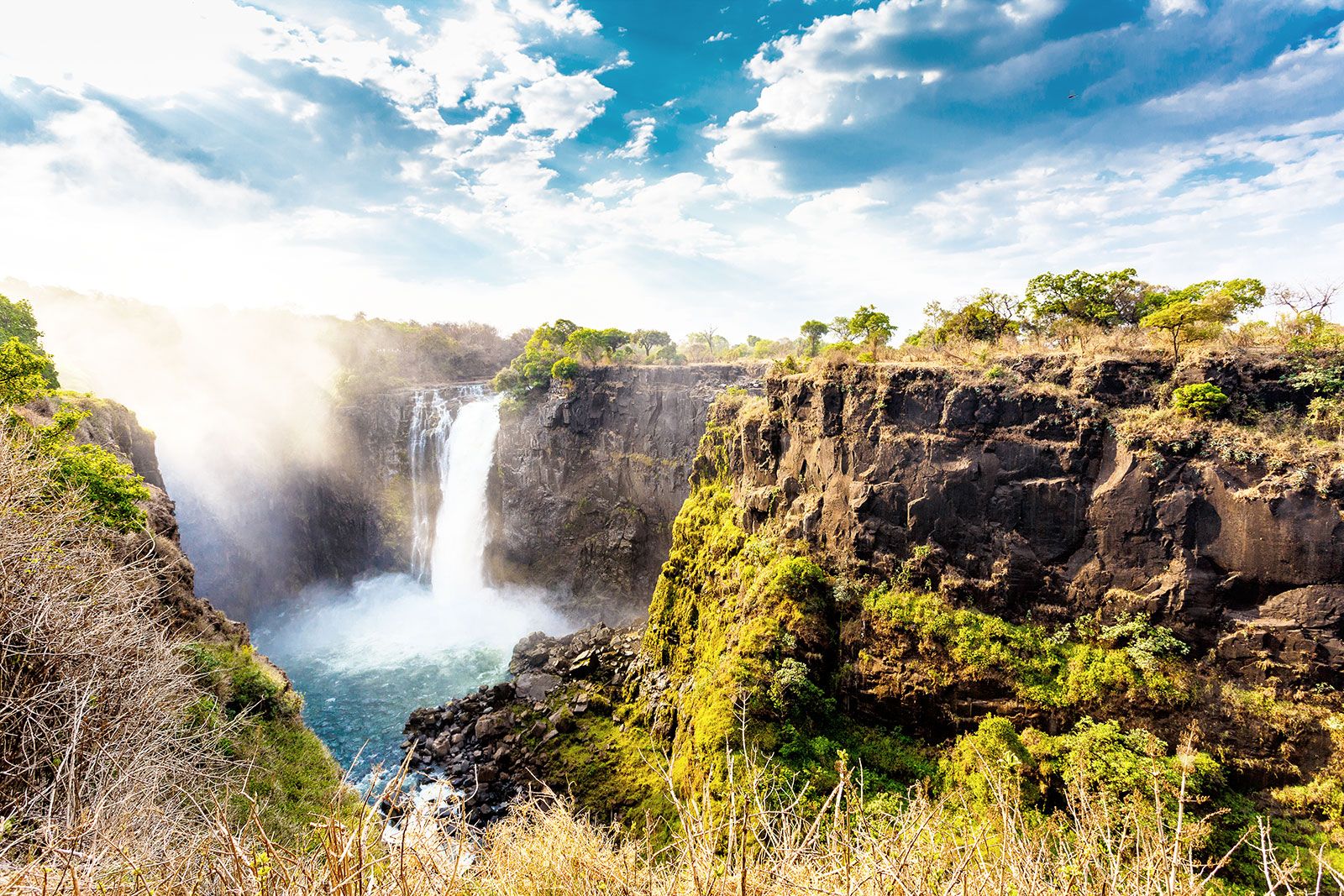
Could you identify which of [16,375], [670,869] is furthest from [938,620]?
[16,375]

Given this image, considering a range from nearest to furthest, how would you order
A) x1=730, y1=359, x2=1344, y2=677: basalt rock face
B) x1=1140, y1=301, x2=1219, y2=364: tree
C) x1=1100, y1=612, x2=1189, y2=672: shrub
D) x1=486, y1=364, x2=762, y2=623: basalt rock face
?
x1=730, y1=359, x2=1344, y2=677: basalt rock face, x1=1100, y1=612, x2=1189, y2=672: shrub, x1=1140, y1=301, x2=1219, y2=364: tree, x1=486, y1=364, x2=762, y2=623: basalt rock face

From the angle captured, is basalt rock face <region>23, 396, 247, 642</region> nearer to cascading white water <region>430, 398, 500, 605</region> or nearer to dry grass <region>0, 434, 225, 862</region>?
dry grass <region>0, 434, 225, 862</region>

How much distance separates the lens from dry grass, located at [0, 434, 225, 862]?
5492 millimetres

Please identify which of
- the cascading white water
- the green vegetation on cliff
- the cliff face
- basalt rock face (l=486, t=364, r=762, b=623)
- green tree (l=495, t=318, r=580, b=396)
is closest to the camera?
the green vegetation on cliff

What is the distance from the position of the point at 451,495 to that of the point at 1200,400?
35556mm

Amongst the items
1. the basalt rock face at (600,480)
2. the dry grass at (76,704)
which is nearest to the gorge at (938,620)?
the dry grass at (76,704)

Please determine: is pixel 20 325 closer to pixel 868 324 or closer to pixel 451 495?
pixel 451 495

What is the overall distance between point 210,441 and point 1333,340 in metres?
50.2

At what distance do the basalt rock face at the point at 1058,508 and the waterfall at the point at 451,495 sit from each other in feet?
77.9

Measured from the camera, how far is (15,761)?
229 inches

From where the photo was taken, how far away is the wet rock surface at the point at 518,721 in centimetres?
1798

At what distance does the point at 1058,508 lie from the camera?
14258 millimetres

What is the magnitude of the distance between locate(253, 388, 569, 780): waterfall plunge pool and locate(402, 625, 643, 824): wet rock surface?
174cm

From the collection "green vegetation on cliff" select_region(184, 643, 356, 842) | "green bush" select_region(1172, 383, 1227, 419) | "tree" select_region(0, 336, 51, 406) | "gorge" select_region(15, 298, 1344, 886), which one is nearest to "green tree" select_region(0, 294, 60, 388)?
"gorge" select_region(15, 298, 1344, 886)
